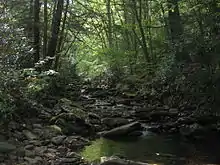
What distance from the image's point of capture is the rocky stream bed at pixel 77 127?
665 cm

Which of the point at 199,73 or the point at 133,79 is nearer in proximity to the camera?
the point at 199,73

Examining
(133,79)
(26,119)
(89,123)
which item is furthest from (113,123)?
(133,79)

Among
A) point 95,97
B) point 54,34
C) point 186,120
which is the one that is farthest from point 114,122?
point 95,97

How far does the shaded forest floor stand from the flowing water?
1.20 ft

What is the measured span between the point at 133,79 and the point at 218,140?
26.0 ft

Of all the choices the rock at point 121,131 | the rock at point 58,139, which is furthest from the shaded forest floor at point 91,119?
the rock at point 121,131

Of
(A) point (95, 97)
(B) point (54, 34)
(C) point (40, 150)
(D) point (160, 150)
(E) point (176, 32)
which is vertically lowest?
(D) point (160, 150)

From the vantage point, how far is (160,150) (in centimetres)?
804

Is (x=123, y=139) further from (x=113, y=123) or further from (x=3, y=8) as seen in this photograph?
(x=3, y=8)

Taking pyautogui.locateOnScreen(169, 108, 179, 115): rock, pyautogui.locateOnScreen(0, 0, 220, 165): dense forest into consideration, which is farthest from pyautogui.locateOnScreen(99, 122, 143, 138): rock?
pyautogui.locateOnScreen(169, 108, 179, 115): rock

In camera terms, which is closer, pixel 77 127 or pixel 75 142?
pixel 75 142

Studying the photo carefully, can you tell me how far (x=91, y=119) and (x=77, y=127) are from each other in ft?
4.09

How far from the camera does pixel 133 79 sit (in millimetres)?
16422

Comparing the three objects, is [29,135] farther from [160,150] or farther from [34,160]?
[160,150]
